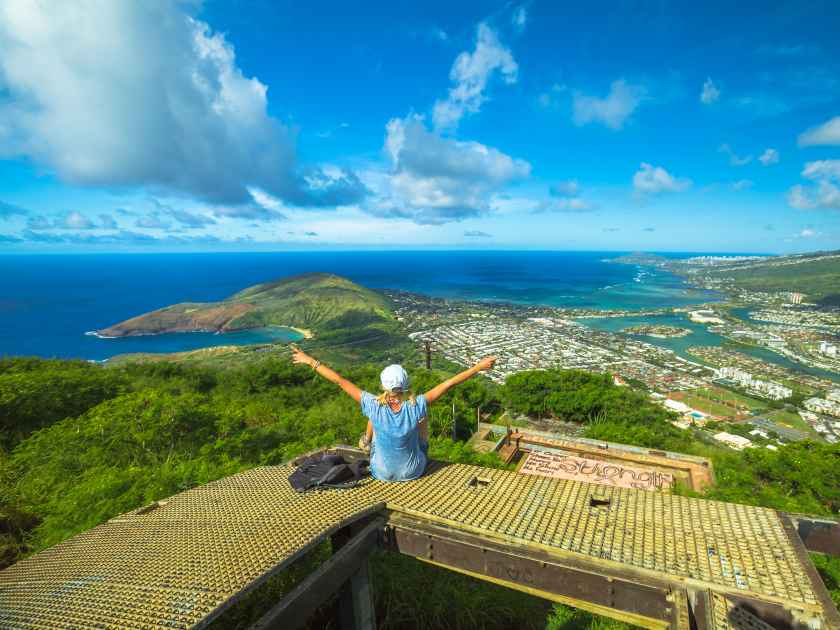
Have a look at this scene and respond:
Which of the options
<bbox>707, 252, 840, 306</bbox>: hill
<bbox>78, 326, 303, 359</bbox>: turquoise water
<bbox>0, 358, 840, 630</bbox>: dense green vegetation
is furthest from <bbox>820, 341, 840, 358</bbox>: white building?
<bbox>78, 326, 303, 359</bbox>: turquoise water

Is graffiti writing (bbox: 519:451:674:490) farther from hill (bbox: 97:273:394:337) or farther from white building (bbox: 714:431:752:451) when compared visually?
hill (bbox: 97:273:394:337)

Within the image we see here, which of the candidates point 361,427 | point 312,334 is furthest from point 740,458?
point 312,334

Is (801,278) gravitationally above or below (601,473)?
below

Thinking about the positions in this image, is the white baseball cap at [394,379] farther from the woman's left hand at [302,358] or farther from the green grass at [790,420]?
the green grass at [790,420]

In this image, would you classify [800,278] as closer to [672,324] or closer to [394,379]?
[672,324]

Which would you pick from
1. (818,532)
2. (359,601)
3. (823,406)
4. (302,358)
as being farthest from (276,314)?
(818,532)
